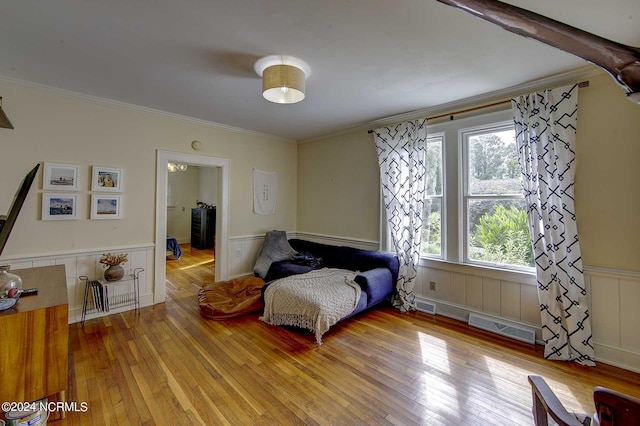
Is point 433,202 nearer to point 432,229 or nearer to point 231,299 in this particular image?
point 432,229

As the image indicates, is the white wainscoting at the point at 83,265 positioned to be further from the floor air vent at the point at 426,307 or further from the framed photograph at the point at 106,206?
the floor air vent at the point at 426,307

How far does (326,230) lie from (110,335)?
3.16 meters

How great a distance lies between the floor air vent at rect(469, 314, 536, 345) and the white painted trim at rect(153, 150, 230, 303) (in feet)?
11.6

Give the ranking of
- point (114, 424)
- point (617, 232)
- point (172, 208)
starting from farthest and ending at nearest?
1. point (172, 208)
2. point (617, 232)
3. point (114, 424)

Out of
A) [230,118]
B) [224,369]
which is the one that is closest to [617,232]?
[224,369]

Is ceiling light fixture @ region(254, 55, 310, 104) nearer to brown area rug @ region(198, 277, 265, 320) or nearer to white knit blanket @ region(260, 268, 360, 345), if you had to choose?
white knit blanket @ region(260, 268, 360, 345)

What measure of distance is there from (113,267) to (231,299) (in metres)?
1.38

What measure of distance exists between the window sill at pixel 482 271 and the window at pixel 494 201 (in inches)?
4.0

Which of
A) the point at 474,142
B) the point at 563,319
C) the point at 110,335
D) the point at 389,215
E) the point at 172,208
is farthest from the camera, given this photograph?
the point at 172,208

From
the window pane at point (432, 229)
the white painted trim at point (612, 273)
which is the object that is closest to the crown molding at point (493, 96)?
the window pane at point (432, 229)

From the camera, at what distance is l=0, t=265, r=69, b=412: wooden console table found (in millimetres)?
1439

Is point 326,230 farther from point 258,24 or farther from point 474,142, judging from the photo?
point 258,24

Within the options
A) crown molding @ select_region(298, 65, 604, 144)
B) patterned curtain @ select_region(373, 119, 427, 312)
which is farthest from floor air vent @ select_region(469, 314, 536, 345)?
crown molding @ select_region(298, 65, 604, 144)

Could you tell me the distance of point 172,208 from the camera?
26.8 ft
